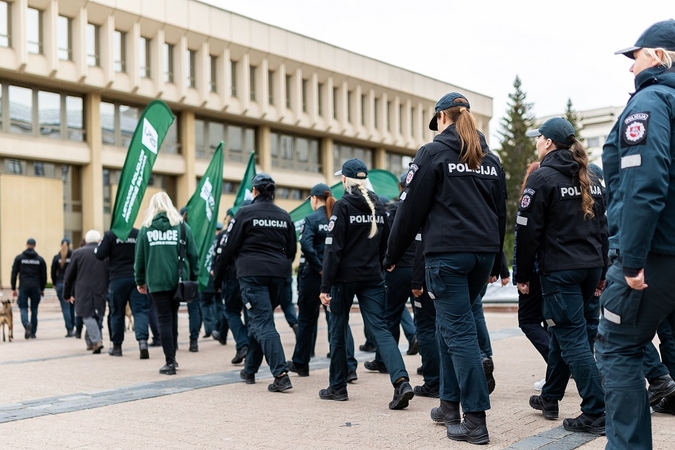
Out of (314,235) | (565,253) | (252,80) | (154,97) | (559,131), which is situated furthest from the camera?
(252,80)

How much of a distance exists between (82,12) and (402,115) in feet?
87.7

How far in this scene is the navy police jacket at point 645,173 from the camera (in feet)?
12.1

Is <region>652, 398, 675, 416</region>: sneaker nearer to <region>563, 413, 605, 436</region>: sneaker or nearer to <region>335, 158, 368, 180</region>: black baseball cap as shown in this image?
<region>563, 413, 605, 436</region>: sneaker

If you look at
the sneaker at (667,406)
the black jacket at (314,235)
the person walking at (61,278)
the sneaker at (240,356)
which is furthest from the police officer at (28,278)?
the sneaker at (667,406)

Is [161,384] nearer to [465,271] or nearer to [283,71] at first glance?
[465,271]

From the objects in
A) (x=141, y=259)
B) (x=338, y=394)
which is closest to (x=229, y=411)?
(x=338, y=394)

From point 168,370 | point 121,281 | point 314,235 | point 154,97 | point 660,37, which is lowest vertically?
point 168,370


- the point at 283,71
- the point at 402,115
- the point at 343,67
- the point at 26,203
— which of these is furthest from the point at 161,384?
the point at 402,115

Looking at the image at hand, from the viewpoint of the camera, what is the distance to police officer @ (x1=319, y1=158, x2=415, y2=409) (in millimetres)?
7180

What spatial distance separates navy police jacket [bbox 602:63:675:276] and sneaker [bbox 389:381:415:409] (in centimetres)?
299

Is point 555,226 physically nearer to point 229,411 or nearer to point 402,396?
point 402,396

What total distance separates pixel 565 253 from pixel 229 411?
9.91ft

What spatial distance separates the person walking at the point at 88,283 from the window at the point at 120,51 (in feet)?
93.4

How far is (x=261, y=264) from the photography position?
818cm
